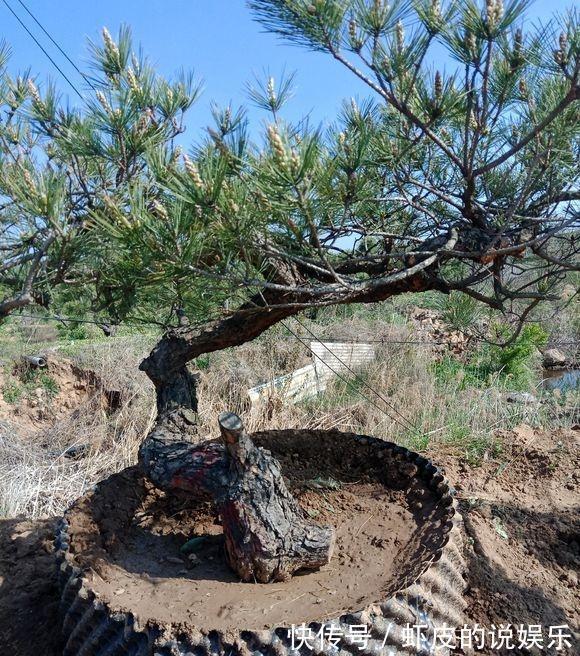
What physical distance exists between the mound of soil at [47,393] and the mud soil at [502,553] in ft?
7.91

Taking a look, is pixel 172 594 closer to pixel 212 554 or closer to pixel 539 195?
pixel 212 554

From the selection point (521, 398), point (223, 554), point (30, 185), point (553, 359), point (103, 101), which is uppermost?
point (103, 101)

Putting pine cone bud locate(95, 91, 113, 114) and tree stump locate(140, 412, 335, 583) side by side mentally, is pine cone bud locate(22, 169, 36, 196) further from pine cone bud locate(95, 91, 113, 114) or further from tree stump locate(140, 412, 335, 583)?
tree stump locate(140, 412, 335, 583)

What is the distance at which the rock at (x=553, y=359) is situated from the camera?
7.88m

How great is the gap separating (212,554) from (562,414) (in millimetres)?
3300

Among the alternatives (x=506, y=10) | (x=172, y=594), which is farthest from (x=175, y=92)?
(x=172, y=594)

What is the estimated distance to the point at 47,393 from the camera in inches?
215

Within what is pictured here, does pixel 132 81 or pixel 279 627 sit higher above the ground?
pixel 132 81

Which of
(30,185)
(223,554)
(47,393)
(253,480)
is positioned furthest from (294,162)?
(47,393)

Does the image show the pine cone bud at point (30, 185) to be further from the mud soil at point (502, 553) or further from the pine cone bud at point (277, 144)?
the mud soil at point (502, 553)

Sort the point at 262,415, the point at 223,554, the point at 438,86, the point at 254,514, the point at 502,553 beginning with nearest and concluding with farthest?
the point at 438,86, the point at 254,514, the point at 223,554, the point at 502,553, the point at 262,415

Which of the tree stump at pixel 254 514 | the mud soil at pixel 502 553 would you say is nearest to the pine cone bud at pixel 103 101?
the tree stump at pixel 254 514

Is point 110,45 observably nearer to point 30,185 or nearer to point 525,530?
point 30,185

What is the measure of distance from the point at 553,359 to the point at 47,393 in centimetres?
664
